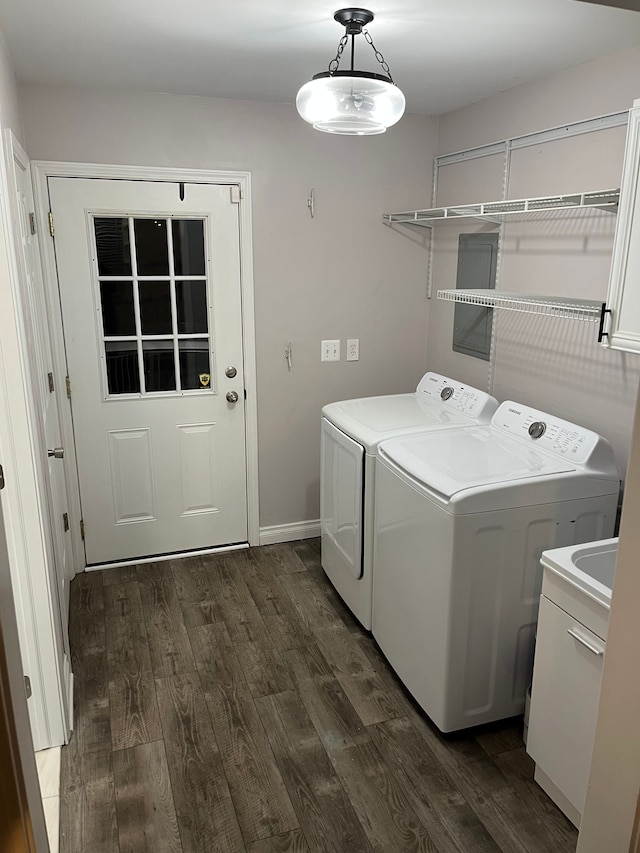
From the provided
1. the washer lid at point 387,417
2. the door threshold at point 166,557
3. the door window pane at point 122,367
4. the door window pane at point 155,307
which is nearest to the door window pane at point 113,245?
the door window pane at point 155,307

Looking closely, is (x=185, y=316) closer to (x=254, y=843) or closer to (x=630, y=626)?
(x=254, y=843)

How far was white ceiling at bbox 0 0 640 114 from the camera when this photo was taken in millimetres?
1941

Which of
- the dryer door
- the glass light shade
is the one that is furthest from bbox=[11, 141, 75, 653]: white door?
the dryer door

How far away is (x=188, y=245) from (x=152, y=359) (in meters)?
0.61

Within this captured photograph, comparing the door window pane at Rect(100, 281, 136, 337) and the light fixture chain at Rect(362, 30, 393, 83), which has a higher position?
the light fixture chain at Rect(362, 30, 393, 83)

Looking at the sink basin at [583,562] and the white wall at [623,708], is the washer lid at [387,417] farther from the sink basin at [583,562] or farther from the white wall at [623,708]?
the white wall at [623,708]

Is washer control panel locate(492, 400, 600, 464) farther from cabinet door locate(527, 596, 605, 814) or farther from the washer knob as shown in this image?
cabinet door locate(527, 596, 605, 814)

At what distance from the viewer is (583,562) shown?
1.93 metres

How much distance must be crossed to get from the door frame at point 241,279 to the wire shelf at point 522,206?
0.82 m

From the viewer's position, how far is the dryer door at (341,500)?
277cm

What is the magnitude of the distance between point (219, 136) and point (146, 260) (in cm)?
70

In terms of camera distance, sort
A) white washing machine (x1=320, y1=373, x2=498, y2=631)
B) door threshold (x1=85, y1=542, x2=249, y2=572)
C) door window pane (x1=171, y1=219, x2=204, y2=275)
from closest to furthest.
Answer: white washing machine (x1=320, y1=373, x2=498, y2=631), door window pane (x1=171, y1=219, x2=204, y2=275), door threshold (x1=85, y1=542, x2=249, y2=572)

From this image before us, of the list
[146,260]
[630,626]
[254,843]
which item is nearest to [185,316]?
[146,260]

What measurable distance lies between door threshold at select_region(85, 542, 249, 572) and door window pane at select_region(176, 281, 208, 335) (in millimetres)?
1227
